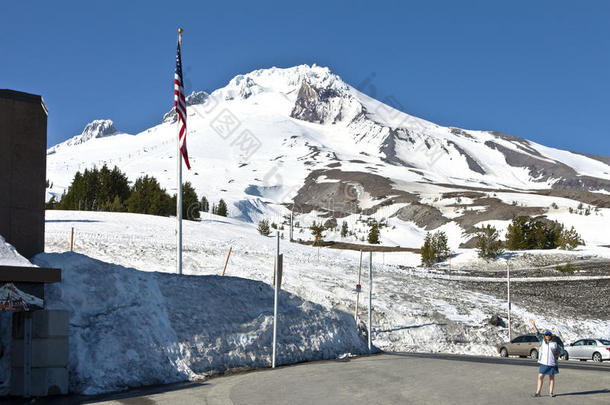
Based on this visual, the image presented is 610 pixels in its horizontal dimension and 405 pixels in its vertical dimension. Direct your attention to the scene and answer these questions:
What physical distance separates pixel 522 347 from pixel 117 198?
73.0 m

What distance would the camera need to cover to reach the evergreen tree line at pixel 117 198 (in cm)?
9428

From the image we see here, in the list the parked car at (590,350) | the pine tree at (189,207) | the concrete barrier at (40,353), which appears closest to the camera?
the concrete barrier at (40,353)

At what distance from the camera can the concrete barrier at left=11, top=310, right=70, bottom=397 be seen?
15.4 m

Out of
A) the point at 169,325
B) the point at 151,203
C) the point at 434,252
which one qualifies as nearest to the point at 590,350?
the point at 169,325

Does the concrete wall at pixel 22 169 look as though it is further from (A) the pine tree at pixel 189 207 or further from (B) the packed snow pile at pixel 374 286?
(A) the pine tree at pixel 189 207

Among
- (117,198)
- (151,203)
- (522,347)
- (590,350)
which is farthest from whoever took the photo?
(151,203)

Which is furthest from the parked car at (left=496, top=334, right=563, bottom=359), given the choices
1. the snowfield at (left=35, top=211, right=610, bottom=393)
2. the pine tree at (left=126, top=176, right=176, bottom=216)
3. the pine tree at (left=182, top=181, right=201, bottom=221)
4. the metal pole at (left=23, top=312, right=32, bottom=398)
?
the pine tree at (left=126, top=176, right=176, bottom=216)

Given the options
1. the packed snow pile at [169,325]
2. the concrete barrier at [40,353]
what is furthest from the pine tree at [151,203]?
the concrete barrier at [40,353]

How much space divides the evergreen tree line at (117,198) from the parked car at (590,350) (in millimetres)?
66414

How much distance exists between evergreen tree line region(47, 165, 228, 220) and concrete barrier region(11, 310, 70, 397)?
7617 centimetres

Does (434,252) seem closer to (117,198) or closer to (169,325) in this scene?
(117,198)

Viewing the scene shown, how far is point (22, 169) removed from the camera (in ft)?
57.1

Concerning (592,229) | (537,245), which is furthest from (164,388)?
(592,229)

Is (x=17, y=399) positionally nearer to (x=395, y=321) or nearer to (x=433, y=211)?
(x=395, y=321)
